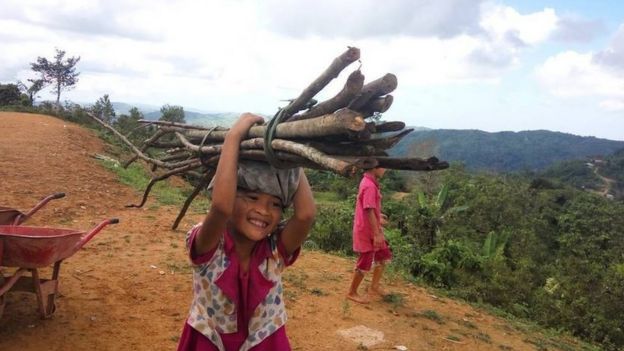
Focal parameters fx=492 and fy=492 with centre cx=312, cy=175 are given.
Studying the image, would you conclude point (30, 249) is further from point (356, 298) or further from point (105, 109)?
point (105, 109)

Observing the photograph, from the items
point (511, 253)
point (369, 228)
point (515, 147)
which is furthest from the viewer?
point (515, 147)

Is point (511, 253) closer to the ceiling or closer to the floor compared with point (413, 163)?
closer to the floor

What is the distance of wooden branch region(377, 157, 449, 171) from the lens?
1.45m

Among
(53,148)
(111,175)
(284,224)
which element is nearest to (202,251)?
(284,224)

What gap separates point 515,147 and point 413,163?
117642 millimetres

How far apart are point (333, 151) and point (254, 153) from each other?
1.16 feet

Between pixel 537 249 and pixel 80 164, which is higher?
pixel 80 164

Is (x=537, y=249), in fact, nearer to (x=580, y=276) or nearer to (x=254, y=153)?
(x=580, y=276)

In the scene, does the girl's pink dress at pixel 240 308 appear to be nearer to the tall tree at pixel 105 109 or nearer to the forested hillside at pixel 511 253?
the forested hillside at pixel 511 253

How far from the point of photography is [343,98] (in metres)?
1.52

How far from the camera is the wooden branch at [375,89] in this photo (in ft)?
4.90

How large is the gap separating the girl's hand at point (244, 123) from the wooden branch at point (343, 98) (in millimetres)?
223

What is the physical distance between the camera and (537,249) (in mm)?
12984

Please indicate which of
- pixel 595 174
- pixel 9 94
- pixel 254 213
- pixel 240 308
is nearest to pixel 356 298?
pixel 240 308
